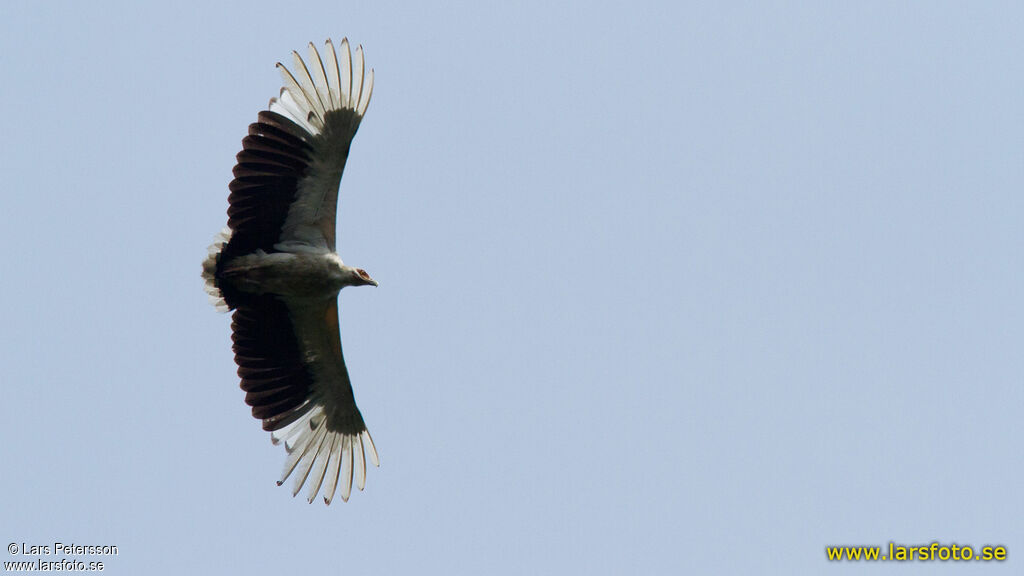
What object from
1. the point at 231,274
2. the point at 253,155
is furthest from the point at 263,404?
the point at 253,155

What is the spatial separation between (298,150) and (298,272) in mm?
1557

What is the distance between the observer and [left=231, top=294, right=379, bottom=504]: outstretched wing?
55.1ft

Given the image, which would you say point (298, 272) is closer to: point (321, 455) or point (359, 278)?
point (359, 278)

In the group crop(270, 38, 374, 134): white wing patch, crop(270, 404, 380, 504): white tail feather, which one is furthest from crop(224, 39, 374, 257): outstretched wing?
crop(270, 404, 380, 504): white tail feather

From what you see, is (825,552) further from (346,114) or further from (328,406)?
(346,114)

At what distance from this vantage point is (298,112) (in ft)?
52.0

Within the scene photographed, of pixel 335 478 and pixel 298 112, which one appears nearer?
pixel 298 112

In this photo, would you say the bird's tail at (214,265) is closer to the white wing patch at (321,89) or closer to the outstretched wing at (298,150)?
the outstretched wing at (298,150)

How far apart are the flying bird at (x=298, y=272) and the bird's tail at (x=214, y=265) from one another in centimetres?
1

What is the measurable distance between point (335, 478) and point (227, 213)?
13.0ft

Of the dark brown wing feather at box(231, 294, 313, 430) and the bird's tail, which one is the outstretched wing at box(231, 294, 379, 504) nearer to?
the dark brown wing feather at box(231, 294, 313, 430)

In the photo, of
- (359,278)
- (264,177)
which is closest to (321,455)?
(359,278)

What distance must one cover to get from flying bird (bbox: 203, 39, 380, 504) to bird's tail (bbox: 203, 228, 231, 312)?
0.04 feet

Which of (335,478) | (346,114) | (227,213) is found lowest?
(335,478)
